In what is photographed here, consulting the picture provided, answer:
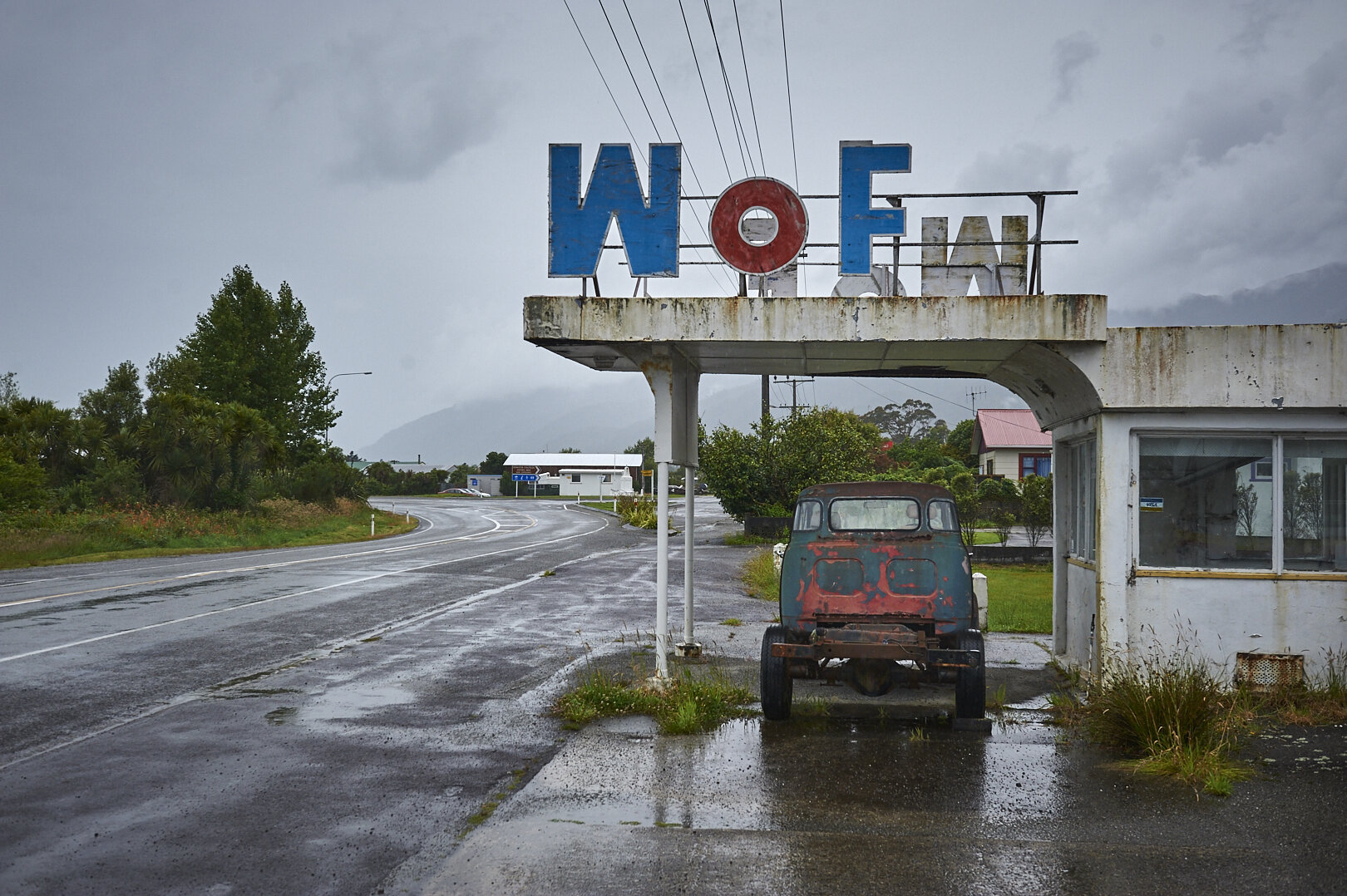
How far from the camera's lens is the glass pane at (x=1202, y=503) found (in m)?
9.24

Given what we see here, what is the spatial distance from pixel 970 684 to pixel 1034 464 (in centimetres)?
5651

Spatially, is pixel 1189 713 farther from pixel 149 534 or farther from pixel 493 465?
pixel 493 465

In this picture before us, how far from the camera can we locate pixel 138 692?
9.82 meters

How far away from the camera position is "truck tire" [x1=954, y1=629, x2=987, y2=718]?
27.1ft

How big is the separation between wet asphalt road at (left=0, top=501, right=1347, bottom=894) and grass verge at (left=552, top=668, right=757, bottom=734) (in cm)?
23

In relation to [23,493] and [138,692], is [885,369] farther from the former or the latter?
[23,493]

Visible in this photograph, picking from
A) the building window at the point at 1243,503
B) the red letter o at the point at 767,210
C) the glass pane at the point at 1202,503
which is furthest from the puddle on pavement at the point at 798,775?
the red letter o at the point at 767,210

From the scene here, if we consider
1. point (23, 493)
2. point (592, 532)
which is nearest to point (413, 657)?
point (23, 493)

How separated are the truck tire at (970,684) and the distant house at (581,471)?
318ft

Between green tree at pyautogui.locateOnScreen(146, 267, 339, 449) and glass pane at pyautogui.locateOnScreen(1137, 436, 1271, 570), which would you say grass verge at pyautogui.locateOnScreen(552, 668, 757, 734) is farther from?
Answer: green tree at pyautogui.locateOnScreen(146, 267, 339, 449)

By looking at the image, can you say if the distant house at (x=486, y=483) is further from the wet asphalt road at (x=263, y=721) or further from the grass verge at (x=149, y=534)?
the wet asphalt road at (x=263, y=721)

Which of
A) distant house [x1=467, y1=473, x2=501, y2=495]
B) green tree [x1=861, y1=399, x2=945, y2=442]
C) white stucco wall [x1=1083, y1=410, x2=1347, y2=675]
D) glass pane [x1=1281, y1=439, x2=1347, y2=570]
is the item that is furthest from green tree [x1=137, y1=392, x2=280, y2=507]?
green tree [x1=861, y1=399, x2=945, y2=442]

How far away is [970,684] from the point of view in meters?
8.37

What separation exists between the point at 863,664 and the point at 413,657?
5.75m
